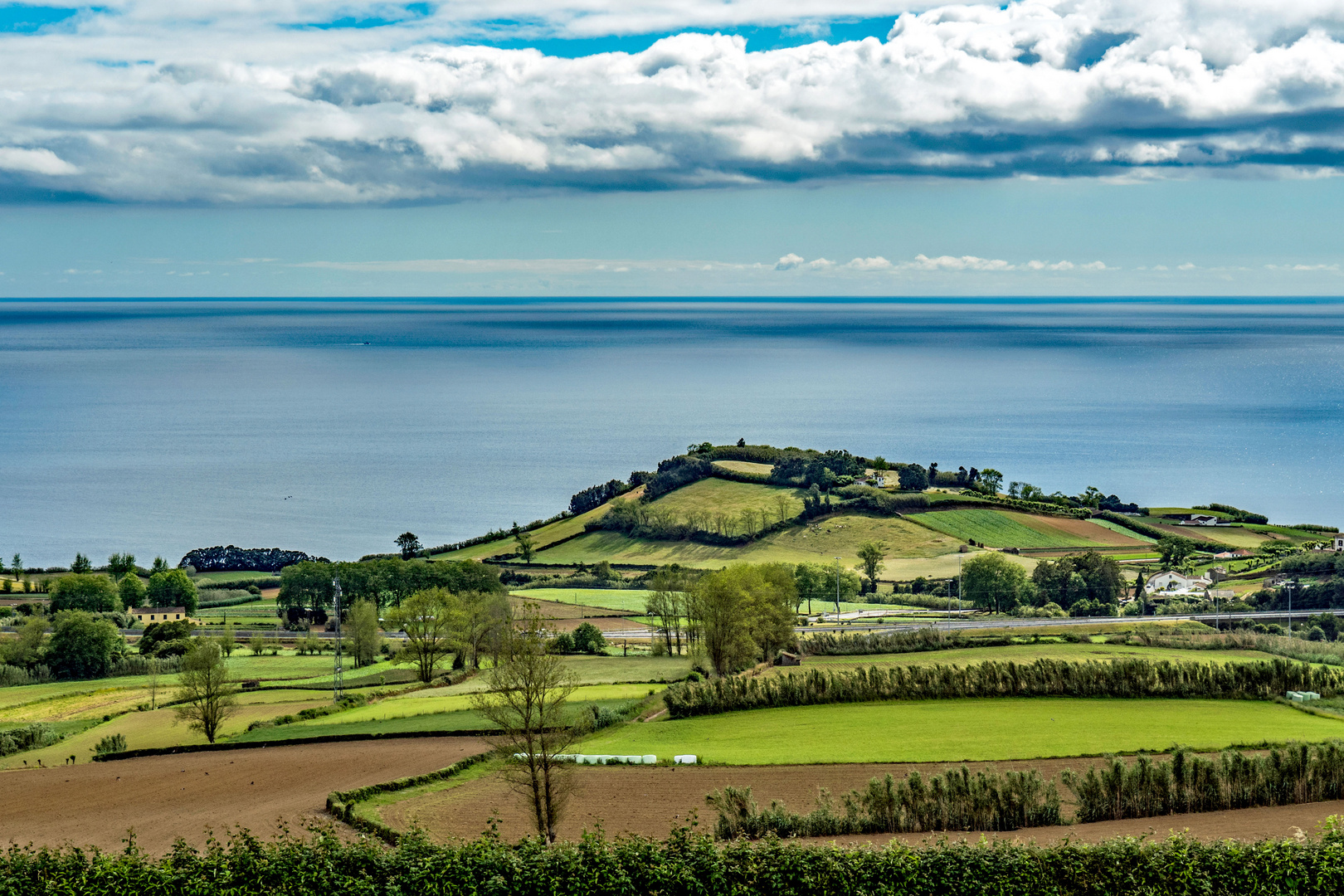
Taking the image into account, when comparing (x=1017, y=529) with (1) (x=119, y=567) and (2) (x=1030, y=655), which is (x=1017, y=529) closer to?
(2) (x=1030, y=655)

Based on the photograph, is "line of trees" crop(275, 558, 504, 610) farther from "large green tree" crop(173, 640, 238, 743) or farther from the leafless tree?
the leafless tree

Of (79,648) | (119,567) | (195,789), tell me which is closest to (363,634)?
(79,648)

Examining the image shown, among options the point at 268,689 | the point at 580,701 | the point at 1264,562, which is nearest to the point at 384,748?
the point at 580,701

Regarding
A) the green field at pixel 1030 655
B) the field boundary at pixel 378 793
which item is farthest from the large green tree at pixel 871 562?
the field boundary at pixel 378 793

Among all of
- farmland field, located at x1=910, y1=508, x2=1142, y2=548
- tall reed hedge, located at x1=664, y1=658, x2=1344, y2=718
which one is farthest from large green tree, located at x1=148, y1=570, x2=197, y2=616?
farmland field, located at x1=910, y1=508, x2=1142, y2=548

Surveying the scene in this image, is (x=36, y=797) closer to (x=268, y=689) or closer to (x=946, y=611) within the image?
(x=268, y=689)

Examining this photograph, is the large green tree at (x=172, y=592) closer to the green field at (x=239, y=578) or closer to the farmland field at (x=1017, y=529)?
the green field at (x=239, y=578)
